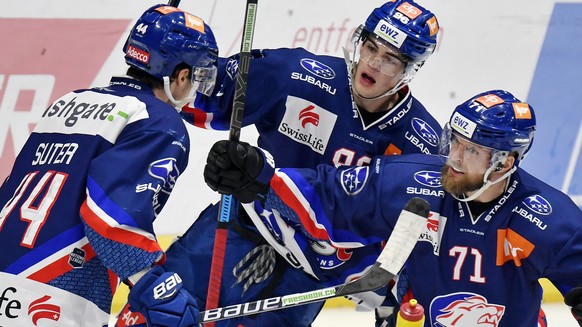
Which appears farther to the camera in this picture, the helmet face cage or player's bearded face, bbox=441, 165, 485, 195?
the helmet face cage

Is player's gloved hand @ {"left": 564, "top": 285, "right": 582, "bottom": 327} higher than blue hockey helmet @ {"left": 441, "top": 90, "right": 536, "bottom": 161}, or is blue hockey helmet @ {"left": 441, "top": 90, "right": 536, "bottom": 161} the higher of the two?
blue hockey helmet @ {"left": 441, "top": 90, "right": 536, "bottom": 161}

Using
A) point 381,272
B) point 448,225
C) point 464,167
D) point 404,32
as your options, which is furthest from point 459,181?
point 404,32

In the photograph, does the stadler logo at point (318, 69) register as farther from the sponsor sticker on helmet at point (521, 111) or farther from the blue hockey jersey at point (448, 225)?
the sponsor sticker on helmet at point (521, 111)

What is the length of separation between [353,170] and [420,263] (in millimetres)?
348

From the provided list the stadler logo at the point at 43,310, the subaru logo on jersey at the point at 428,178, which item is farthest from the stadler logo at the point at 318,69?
the stadler logo at the point at 43,310

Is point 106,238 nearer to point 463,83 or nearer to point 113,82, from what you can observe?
point 113,82

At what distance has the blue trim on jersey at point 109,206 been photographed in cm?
310

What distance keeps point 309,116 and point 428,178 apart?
54cm

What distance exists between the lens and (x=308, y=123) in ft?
13.0

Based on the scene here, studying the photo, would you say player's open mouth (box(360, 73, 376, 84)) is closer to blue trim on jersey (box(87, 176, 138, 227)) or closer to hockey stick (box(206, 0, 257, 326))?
hockey stick (box(206, 0, 257, 326))

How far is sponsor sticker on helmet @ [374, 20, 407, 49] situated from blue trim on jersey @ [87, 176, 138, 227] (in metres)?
1.18

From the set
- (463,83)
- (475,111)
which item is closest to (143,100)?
(475,111)

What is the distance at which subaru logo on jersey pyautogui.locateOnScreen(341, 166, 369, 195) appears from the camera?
359 cm

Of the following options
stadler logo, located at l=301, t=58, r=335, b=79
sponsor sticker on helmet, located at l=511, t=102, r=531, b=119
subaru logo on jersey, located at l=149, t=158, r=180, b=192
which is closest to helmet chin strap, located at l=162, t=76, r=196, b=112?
subaru logo on jersey, located at l=149, t=158, r=180, b=192
